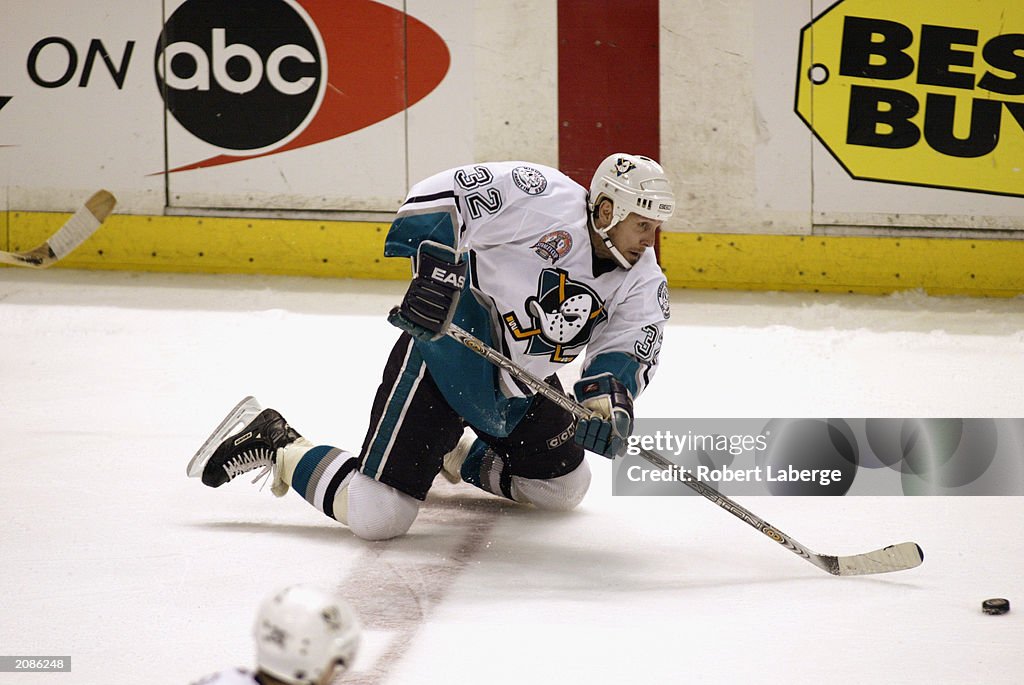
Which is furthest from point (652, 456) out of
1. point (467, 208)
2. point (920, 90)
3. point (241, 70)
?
point (241, 70)

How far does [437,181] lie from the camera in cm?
269

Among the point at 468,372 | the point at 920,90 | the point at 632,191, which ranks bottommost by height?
the point at 468,372

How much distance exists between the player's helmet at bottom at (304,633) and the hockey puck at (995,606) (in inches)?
63.5

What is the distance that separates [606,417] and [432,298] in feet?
1.43

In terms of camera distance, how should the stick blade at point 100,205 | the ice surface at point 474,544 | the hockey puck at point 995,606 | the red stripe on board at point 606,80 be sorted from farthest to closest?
the red stripe on board at point 606,80 → the stick blade at point 100,205 → the hockey puck at point 995,606 → the ice surface at point 474,544

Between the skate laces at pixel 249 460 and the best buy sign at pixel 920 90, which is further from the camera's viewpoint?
the best buy sign at pixel 920 90

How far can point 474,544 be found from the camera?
2.75 metres

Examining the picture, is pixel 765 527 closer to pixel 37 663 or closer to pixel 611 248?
pixel 611 248

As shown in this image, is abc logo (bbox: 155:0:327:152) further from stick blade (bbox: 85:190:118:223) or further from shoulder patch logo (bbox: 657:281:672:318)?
shoulder patch logo (bbox: 657:281:672:318)

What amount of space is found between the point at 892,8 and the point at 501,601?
400cm

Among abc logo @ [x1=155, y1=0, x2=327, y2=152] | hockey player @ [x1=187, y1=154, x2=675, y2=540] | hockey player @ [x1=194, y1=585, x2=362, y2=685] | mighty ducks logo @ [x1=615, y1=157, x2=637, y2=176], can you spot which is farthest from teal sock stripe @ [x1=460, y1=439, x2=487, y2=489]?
abc logo @ [x1=155, y1=0, x2=327, y2=152]

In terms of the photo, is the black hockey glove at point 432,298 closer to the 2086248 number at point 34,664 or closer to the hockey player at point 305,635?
the 2086248 number at point 34,664

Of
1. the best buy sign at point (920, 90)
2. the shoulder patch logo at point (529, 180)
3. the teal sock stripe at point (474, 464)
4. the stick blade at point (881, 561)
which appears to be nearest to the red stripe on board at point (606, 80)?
the best buy sign at point (920, 90)

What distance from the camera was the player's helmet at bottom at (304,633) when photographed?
1044 millimetres
